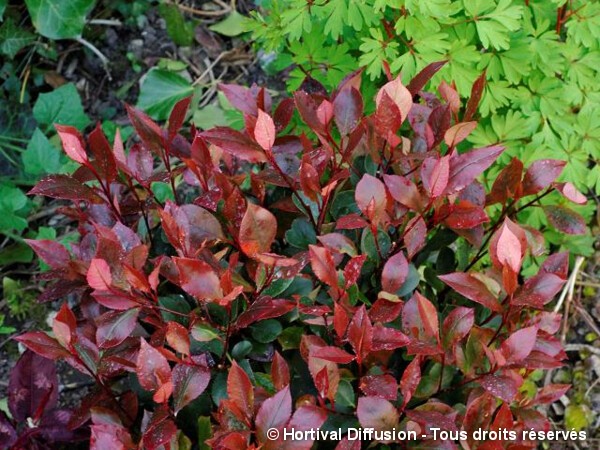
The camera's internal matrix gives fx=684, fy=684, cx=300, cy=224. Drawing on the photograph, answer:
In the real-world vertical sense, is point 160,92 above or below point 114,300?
below

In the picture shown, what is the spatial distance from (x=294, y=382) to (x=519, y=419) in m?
0.47

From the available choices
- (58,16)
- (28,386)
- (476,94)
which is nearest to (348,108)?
(476,94)

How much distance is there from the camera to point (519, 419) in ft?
4.66

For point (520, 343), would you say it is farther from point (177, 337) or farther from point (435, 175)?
point (177, 337)

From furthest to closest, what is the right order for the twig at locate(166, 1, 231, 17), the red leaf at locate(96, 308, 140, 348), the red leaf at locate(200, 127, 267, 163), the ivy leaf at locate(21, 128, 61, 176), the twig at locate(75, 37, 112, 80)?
the twig at locate(166, 1, 231, 17), the twig at locate(75, 37, 112, 80), the ivy leaf at locate(21, 128, 61, 176), the red leaf at locate(200, 127, 267, 163), the red leaf at locate(96, 308, 140, 348)

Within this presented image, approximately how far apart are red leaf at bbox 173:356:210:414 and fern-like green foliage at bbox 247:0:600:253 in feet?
3.04

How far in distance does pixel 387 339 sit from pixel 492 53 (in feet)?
3.54

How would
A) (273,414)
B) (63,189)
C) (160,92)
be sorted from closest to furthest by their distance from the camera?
1. (273,414)
2. (63,189)
3. (160,92)

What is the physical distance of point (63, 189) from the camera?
138 cm

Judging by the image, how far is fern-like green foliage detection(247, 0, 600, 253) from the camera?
177 cm

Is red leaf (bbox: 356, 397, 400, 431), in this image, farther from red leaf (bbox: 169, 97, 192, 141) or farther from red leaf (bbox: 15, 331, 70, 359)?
red leaf (bbox: 169, 97, 192, 141)

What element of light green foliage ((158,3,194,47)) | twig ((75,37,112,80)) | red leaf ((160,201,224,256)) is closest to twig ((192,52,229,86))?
light green foliage ((158,3,194,47))

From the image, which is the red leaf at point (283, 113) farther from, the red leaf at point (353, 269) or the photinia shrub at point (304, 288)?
the red leaf at point (353, 269)

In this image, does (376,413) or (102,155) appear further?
(102,155)
